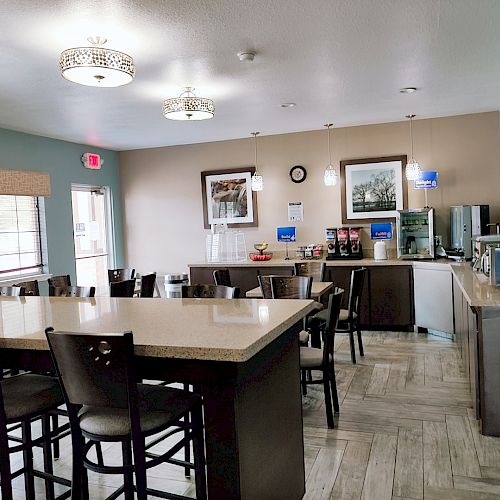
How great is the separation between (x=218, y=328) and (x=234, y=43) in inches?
79.5

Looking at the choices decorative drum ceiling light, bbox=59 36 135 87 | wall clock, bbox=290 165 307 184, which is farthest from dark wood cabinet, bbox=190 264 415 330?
decorative drum ceiling light, bbox=59 36 135 87

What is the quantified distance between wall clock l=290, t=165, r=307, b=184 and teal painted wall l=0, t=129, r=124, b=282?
107 inches

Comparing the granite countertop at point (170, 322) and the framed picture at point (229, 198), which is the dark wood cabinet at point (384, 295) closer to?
the framed picture at point (229, 198)

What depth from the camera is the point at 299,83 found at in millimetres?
4098

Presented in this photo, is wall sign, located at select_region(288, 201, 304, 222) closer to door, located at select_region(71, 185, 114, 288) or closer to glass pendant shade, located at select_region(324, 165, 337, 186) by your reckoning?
glass pendant shade, located at select_region(324, 165, 337, 186)

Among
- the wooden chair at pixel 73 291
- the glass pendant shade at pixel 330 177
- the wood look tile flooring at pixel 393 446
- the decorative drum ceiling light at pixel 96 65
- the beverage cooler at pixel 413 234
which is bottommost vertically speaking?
the wood look tile flooring at pixel 393 446

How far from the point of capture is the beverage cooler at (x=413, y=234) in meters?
5.71

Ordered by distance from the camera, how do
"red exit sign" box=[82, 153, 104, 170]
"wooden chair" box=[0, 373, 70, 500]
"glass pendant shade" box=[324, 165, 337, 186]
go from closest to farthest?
"wooden chair" box=[0, 373, 70, 500]
"glass pendant shade" box=[324, 165, 337, 186]
"red exit sign" box=[82, 153, 104, 170]

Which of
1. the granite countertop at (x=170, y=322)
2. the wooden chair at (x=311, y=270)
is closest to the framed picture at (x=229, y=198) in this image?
the wooden chair at (x=311, y=270)

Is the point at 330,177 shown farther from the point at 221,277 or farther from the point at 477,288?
the point at 477,288

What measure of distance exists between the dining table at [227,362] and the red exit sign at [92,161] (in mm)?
4304

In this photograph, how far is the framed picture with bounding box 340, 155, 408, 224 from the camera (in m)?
6.04

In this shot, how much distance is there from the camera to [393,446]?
2914 mm

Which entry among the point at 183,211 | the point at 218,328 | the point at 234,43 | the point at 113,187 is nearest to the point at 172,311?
the point at 218,328
